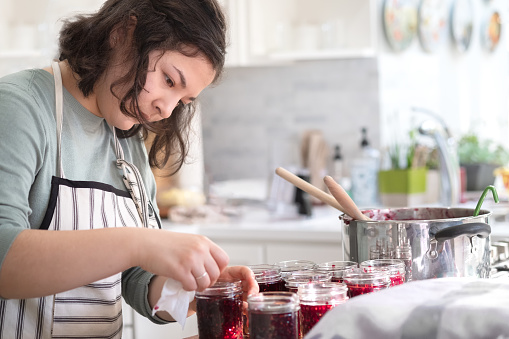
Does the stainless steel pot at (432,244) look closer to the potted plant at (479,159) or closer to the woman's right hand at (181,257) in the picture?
the woman's right hand at (181,257)

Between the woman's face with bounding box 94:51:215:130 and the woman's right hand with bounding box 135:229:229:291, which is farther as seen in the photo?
the woman's face with bounding box 94:51:215:130

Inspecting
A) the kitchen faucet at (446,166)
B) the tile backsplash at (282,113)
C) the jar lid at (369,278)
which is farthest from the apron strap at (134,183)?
the tile backsplash at (282,113)

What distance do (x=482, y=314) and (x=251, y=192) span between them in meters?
3.00

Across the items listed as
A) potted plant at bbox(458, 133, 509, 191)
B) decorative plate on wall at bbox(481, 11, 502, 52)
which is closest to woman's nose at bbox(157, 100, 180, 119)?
potted plant at bbox(458, 133, 509, 191)

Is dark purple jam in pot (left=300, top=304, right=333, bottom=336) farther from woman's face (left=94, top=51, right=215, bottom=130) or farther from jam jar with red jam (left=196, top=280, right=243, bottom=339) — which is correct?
woman's face (left=94, top=51, right=215, bottom=130)

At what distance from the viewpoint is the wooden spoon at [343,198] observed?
→ 50.3 inches

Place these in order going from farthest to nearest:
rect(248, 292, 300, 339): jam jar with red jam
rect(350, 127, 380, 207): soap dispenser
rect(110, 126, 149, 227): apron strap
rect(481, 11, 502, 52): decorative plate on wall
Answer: rect(481, 11, 502, 52): decorative plate on wall, rect(350, 127, 380, 207): soap dispenser, rect(110, 126, 149, 227): apron strap, rect(248, 292, 300, 339): jam jar with red jam

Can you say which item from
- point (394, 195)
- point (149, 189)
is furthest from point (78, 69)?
point (394, 195)

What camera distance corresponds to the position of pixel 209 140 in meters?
4.21

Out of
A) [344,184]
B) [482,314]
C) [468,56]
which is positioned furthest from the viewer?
[468,56]

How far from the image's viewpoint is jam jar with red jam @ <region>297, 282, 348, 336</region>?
1.01 metres

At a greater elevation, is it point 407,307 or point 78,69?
point 78,69

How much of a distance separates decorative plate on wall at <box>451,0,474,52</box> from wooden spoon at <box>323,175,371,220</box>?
10.3ft

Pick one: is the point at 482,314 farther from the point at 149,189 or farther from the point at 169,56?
the point at 149,189
